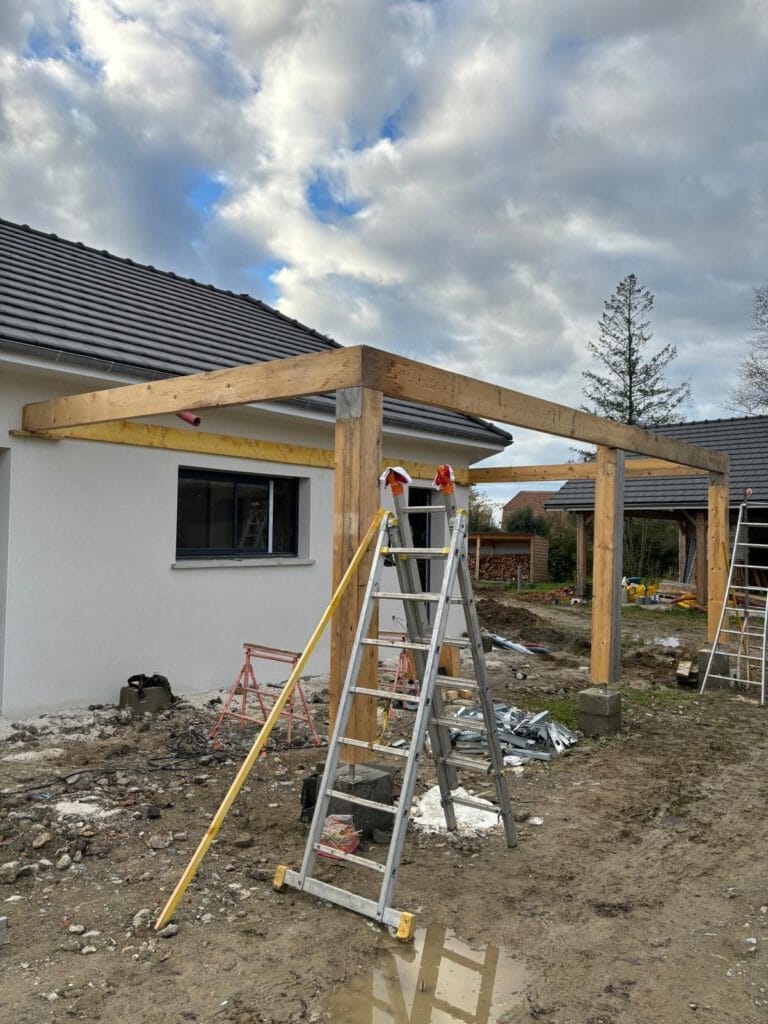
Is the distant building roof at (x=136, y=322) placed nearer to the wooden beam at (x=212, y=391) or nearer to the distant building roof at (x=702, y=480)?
the wooden beam at (x=212, y=391)

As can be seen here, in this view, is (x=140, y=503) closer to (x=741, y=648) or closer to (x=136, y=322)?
(x=136, y=322)

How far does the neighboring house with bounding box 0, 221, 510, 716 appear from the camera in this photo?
6602 mm

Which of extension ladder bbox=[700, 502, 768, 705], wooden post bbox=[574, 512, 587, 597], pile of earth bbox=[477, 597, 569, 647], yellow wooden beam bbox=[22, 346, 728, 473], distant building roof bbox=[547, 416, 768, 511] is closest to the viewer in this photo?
yellow wooden beam bbox=[22, 346, 728, 473]

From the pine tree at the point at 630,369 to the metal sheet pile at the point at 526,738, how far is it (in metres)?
27.6

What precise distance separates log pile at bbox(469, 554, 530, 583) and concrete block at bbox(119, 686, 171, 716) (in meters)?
19.4

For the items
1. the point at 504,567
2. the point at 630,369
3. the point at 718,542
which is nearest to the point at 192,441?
the point at 718,542

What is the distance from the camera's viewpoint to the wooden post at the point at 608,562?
25.2 ft

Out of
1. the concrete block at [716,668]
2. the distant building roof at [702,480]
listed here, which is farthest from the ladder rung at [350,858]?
the distant building roof at [702,480]

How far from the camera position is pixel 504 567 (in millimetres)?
26047

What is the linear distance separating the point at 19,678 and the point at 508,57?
774cm

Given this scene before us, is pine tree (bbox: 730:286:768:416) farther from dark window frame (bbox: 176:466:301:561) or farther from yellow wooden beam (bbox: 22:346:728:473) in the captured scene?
dark window frame (bbox: 176:466:301:561)

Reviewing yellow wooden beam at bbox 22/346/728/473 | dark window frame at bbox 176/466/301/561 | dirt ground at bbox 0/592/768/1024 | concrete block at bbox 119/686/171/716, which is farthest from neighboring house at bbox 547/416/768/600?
concrete block at bbox 119/686/171/716

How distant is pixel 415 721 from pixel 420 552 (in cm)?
94

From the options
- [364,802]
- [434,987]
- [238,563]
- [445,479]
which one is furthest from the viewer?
[238,563]
